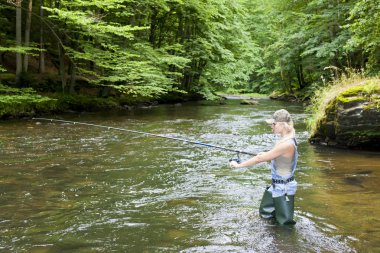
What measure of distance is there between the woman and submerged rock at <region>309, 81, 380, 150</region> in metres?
5.66

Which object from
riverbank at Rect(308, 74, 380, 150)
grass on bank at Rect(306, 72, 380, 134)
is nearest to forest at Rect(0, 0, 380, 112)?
grass on bank at Rect(306, 72, 380, 134)

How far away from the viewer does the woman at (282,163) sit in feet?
13.9

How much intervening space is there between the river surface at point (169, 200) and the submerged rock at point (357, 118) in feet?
1.50

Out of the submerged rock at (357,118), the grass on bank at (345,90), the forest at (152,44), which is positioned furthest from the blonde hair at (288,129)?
the forest at (152,44)

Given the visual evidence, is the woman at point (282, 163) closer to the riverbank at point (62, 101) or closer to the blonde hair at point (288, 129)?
the blonde hair at point (288, 129)

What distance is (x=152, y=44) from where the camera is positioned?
24703 millimetres

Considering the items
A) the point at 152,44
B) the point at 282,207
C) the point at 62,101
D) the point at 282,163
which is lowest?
the point at 62,101

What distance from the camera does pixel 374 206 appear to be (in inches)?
209

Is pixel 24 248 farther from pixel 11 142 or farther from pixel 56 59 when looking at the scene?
pixel 56 59

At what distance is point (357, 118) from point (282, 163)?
19.0ft

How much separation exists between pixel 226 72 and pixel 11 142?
71.0 ft

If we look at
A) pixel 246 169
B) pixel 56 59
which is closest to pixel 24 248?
pixel 246 169

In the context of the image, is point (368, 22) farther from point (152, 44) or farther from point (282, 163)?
point (152, 44)

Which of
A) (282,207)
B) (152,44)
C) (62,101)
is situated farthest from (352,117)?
(152,44)
